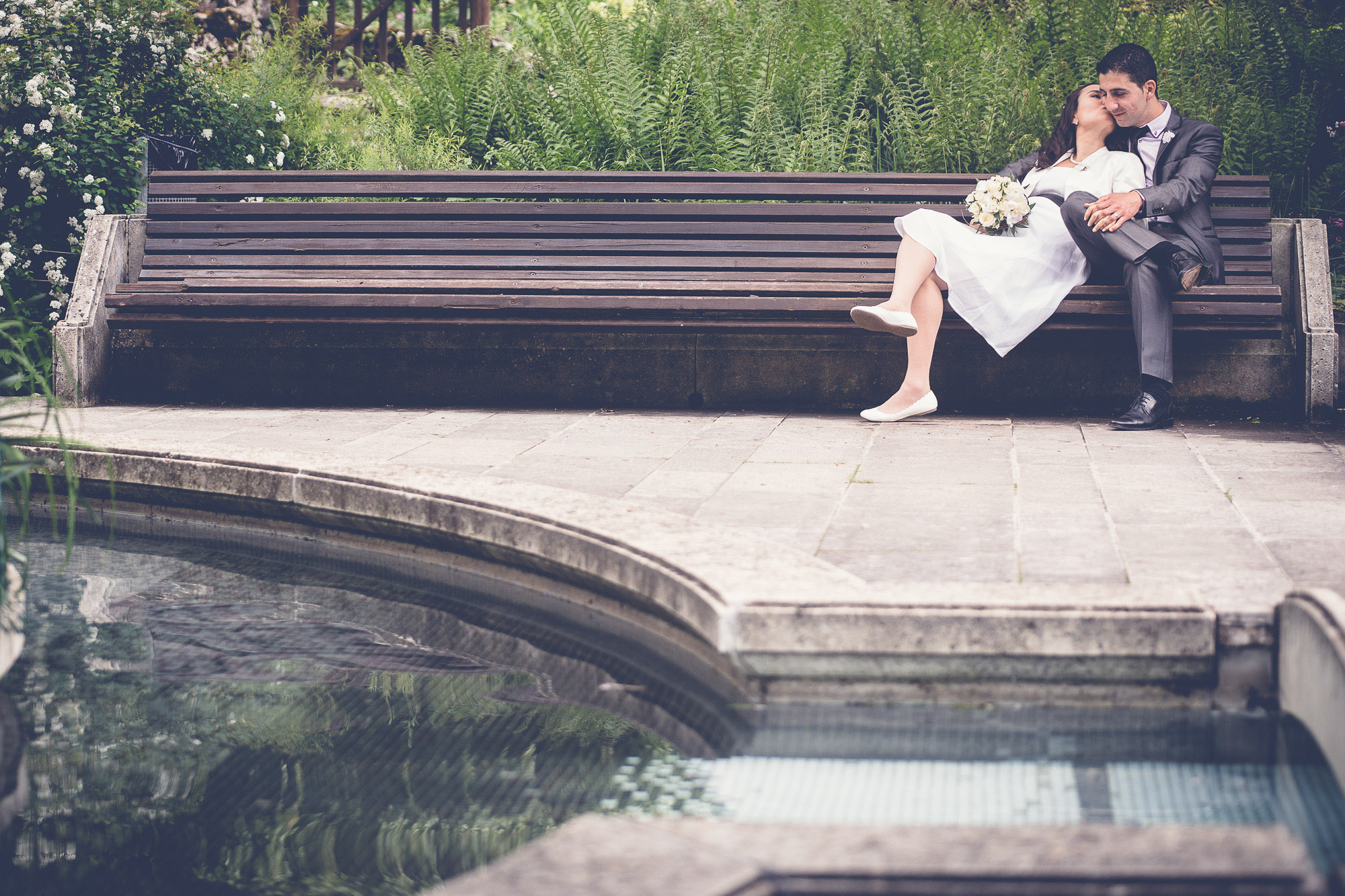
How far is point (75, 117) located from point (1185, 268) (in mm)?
6017

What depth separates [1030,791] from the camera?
238 centimetres

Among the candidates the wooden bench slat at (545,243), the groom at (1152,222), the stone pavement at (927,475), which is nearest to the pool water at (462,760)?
the stone pavement at (927,475)

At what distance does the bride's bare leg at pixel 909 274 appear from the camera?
224 inches

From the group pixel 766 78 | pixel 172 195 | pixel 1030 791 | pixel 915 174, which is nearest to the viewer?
pixel 1030 791

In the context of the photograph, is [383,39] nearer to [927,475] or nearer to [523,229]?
[523,229]

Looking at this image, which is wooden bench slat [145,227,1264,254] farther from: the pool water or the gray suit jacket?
the pool water

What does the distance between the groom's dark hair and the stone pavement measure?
1.61 m

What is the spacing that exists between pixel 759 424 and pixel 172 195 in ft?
11.7

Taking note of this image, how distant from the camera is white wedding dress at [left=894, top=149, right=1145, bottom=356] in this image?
5754mm

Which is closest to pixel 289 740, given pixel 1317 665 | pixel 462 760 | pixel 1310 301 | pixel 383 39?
pixel 462 760

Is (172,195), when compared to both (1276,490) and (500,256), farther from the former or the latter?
(1276,490)

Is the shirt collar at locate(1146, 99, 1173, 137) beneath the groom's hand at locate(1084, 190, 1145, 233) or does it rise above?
above

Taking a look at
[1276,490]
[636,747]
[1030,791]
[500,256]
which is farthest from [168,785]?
[500,256]

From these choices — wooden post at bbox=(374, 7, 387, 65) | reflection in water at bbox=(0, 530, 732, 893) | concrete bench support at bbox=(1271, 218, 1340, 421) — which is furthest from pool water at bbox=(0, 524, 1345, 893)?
wooden post at bbox=(374, 7, 387, 65)
